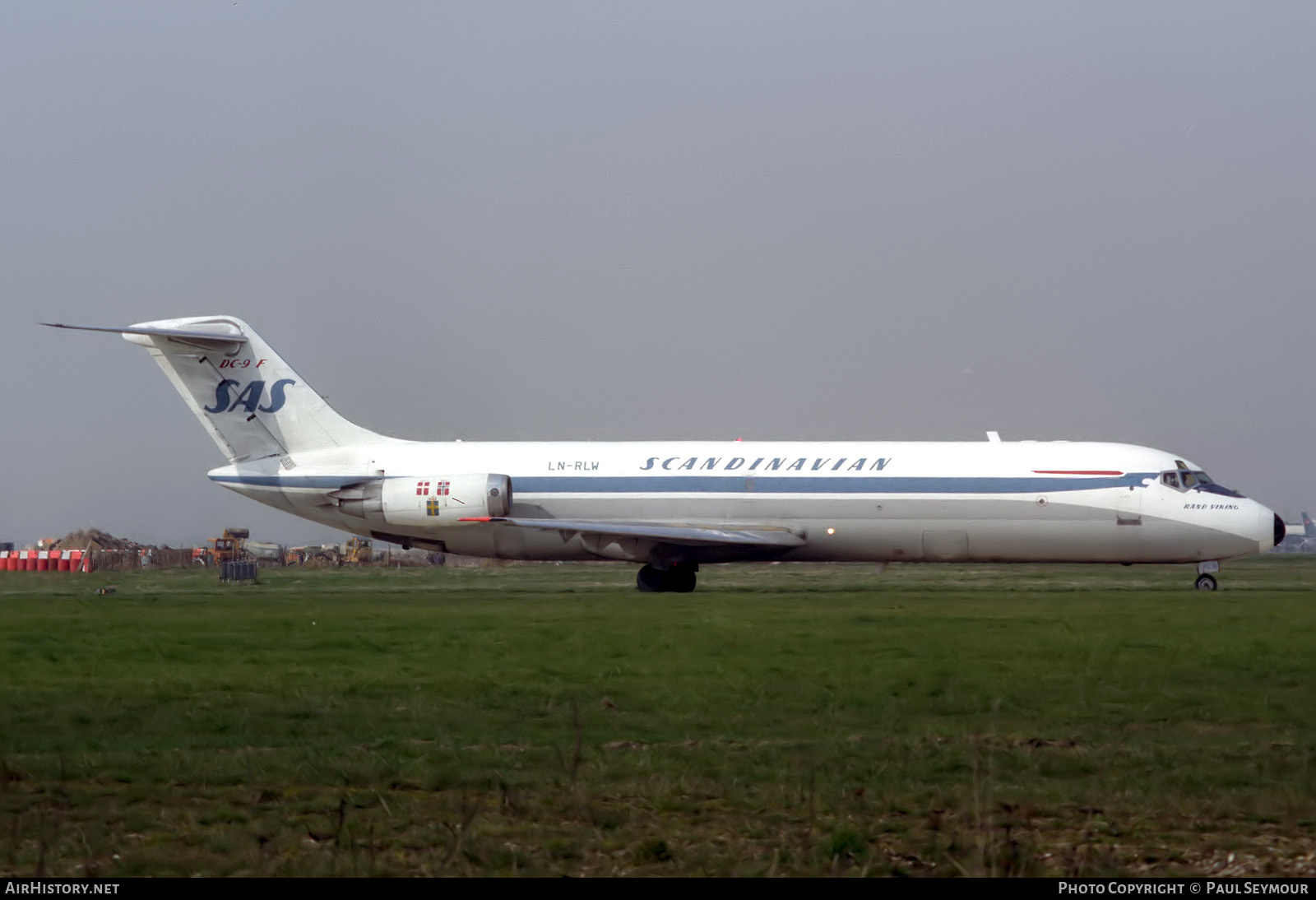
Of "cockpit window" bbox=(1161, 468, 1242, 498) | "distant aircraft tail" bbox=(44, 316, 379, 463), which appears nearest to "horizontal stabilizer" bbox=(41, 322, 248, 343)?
"distant aircraft tail" bbox=(44, 316, 379, 463)

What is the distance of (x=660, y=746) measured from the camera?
11.3m

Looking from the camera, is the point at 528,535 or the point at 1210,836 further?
the point at 528,535

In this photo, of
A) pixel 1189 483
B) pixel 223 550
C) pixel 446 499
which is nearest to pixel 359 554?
pixel 223 550

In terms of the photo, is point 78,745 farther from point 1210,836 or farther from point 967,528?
point 967,528

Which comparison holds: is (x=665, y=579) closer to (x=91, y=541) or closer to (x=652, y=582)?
(x=652, y=582)

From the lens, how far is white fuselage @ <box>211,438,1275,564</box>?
34438 mm

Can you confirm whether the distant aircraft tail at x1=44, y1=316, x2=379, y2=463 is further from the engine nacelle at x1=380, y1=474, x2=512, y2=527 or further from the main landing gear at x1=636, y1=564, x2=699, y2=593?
the main landing gear at x1=636, y1=564, x2=699, y2=593

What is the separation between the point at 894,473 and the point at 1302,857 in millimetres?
27309

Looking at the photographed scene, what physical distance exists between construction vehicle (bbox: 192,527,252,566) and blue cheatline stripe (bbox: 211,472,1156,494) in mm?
34466

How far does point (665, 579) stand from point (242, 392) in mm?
11942

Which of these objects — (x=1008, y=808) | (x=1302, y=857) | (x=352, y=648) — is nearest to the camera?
(x=1302, y=857)

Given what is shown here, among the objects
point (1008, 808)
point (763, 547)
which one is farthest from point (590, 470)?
point (1008, 808)

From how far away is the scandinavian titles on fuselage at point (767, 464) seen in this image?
35.2 meters

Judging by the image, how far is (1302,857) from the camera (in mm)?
7852
